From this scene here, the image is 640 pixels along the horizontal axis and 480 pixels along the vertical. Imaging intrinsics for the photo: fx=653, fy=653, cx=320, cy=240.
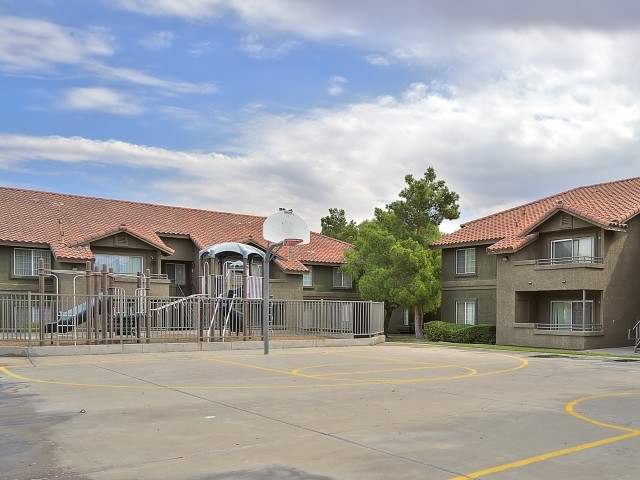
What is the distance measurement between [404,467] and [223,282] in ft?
69.5

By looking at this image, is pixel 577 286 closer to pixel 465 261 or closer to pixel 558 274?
pixel 558 274

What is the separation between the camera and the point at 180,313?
2555 centimetres

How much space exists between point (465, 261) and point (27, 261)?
23.6 metres

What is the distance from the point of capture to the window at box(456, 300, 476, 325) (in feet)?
121

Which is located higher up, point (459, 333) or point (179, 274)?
point (179, 274)

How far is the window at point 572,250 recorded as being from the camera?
3028cm

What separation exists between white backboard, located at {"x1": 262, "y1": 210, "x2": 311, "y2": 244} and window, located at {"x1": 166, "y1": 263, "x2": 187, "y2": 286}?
18.5m

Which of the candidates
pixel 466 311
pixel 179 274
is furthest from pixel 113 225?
pixel 466 311

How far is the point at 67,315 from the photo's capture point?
953 inches

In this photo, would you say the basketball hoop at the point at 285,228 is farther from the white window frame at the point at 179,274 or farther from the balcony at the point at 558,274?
the white window frame at the point at 179,274

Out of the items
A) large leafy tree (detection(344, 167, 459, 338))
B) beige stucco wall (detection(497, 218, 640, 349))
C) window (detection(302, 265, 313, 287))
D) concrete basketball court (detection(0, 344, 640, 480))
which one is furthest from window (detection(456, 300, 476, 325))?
concrete basketball court (detection(0, 344, 640, 480))

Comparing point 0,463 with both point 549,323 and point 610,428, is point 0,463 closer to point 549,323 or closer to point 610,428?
point 610,428

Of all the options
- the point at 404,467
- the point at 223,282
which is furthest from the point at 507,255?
the point at 404,467

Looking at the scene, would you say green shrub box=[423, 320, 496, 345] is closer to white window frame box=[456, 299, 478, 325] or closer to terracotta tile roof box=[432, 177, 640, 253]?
white window frame box=[456, 299, 478, 325]
